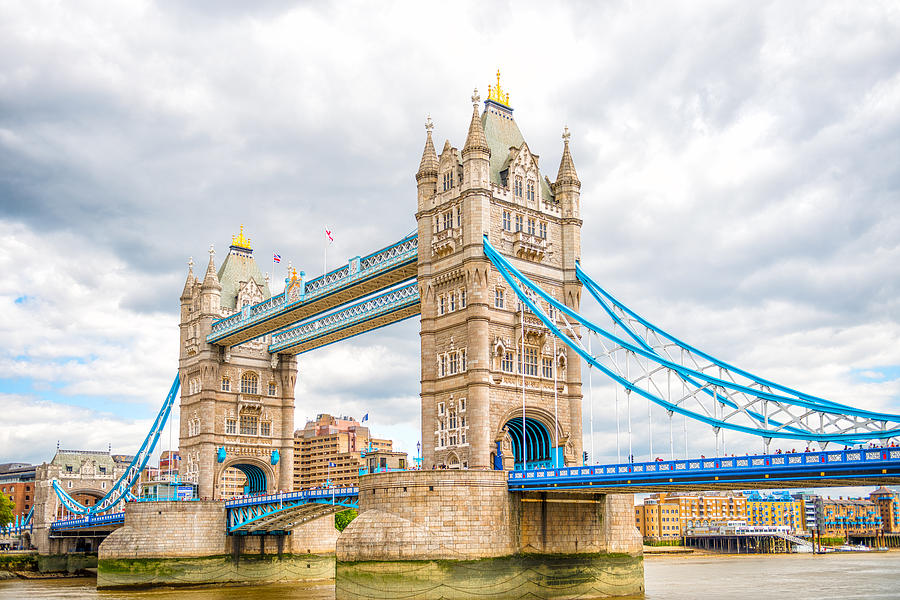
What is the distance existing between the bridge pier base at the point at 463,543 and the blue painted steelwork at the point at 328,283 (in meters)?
17.4

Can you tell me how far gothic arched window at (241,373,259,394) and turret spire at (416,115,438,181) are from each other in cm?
3119

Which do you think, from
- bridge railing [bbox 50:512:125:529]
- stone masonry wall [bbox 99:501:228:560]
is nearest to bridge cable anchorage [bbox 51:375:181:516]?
bridge railing [bbox 50:512:125:529]

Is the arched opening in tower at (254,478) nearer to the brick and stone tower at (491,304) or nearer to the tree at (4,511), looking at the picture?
the brick and stone tower at (491,304)

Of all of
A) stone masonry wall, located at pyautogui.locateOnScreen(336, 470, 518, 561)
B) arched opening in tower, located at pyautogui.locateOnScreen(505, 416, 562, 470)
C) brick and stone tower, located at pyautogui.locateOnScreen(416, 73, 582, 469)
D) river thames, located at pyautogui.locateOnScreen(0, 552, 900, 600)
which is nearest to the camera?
→ stone masonry wall, located at pyautogui.locateOnScreen(336, 470, 518, 561)

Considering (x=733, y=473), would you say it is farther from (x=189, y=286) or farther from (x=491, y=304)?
(x=189, y=286)

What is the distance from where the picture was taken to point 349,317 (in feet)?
225

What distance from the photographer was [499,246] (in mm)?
52438

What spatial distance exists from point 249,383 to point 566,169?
3655 centimetres

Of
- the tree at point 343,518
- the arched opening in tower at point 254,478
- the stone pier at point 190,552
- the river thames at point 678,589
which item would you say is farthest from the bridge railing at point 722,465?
the tree at point 343,518

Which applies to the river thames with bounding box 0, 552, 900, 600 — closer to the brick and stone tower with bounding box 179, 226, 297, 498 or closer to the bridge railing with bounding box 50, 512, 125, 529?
the bridge railing with bounding box 50, 512, 125, 529

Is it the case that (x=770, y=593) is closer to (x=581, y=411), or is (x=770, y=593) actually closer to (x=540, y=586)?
(x=581, y=411)

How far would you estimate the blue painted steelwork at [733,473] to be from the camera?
34281mm

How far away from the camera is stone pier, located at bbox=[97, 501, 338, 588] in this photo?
212 ft

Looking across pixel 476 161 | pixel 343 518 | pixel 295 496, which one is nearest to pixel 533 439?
pixel 476 161
